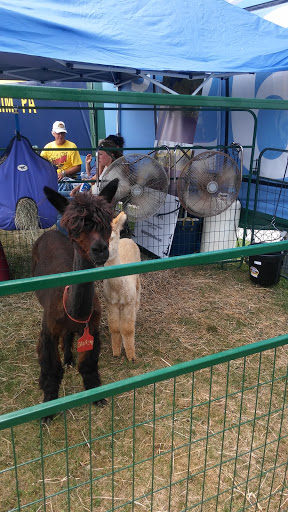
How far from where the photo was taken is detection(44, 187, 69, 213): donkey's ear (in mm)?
2377

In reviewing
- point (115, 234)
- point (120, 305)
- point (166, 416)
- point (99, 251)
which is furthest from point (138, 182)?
point (166, 416)

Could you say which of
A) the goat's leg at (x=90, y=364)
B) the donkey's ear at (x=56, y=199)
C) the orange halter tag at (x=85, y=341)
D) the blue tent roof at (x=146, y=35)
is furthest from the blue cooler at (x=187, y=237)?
the donkey's ear at (x=56, y=199)

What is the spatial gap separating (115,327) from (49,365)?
83 cm

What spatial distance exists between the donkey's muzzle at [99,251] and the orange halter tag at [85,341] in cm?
65

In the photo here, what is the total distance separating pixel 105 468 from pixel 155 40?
5371 millimetres

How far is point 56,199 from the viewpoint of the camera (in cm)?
242

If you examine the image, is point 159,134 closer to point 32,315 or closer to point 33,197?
point 33,197

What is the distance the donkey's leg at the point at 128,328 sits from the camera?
344 cm

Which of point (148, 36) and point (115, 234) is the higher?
point (148, 36)

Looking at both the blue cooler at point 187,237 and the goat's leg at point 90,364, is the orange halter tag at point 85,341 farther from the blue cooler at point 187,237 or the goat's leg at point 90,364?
the blue cooler at point 187,237

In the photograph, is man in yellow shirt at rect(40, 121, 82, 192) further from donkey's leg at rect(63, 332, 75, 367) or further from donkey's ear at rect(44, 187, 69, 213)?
donkey's ear at rect(44, 187, 69, 213)

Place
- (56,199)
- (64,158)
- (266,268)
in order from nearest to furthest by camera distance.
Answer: (56,199), (266,268), (64,158)

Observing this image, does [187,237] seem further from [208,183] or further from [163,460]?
[163,460]

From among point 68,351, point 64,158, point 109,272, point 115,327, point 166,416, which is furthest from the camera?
point 64,158
